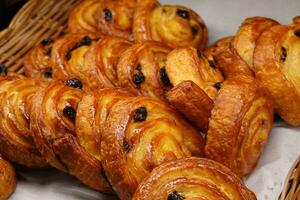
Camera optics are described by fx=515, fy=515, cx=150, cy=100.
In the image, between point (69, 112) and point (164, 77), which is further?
point (164, 77)

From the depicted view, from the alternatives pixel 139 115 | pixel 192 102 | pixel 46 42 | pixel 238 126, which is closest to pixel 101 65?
pixel 46 42

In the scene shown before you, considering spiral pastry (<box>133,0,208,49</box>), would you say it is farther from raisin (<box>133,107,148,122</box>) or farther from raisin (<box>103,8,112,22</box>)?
raisin (<box>133,107,148,122</box>)

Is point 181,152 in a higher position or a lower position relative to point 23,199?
higher

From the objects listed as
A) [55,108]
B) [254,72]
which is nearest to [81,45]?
[55,108]

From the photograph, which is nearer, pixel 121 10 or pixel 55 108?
pixel 55 108

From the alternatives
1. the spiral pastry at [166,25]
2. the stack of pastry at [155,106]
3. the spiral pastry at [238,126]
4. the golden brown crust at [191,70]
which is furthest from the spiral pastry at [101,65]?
the spiral pastry at [238,126]

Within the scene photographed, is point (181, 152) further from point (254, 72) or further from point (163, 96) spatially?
point (254, 72)

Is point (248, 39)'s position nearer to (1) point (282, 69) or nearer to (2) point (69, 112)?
(1) point (282, 69)
